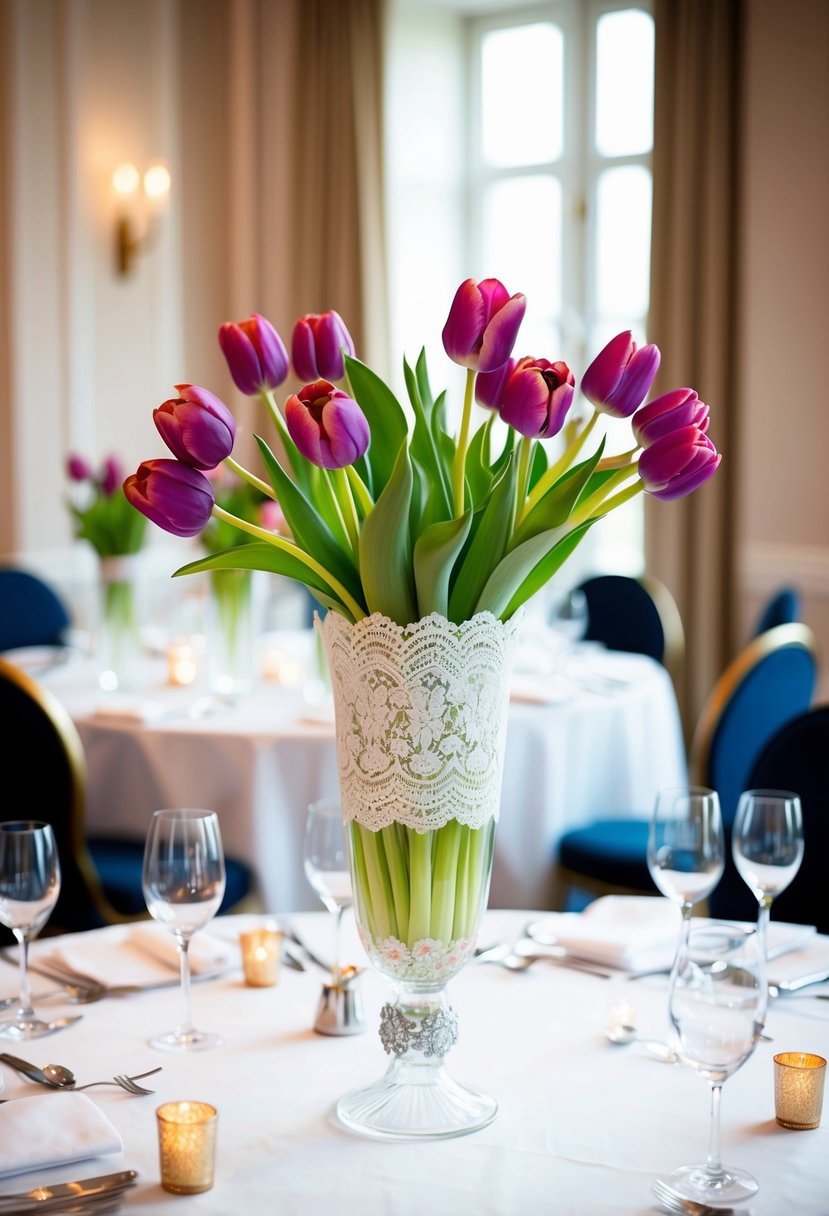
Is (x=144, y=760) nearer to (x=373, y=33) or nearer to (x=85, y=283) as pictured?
(x=85, y=283)

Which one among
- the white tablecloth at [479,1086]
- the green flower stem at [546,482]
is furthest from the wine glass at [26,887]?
the green flower stem at [546,482]

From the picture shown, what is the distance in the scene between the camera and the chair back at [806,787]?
6.68 feet

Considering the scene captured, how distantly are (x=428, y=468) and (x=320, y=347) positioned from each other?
0.15m

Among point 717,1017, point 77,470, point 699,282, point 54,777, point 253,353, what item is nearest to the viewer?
point 717,1017

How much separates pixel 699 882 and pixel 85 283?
4434mm

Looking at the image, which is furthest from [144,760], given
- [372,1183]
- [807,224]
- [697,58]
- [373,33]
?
[373,33]

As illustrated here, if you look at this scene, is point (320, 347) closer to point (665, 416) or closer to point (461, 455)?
point (461, 455)

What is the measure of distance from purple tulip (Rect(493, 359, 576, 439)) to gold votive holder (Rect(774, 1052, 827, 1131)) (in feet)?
1.94

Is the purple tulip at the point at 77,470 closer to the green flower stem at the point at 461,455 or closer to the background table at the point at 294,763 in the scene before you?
the background table at the point at 294,763

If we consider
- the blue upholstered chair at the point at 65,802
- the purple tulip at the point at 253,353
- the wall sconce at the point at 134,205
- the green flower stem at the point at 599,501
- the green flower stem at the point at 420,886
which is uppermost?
the wall sconce at the point at 134,205

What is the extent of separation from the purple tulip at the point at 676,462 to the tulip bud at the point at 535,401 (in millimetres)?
81

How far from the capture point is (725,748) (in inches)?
120

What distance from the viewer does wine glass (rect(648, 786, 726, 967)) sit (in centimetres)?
154

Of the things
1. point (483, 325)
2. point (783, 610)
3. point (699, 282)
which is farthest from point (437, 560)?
point (699, 282)
